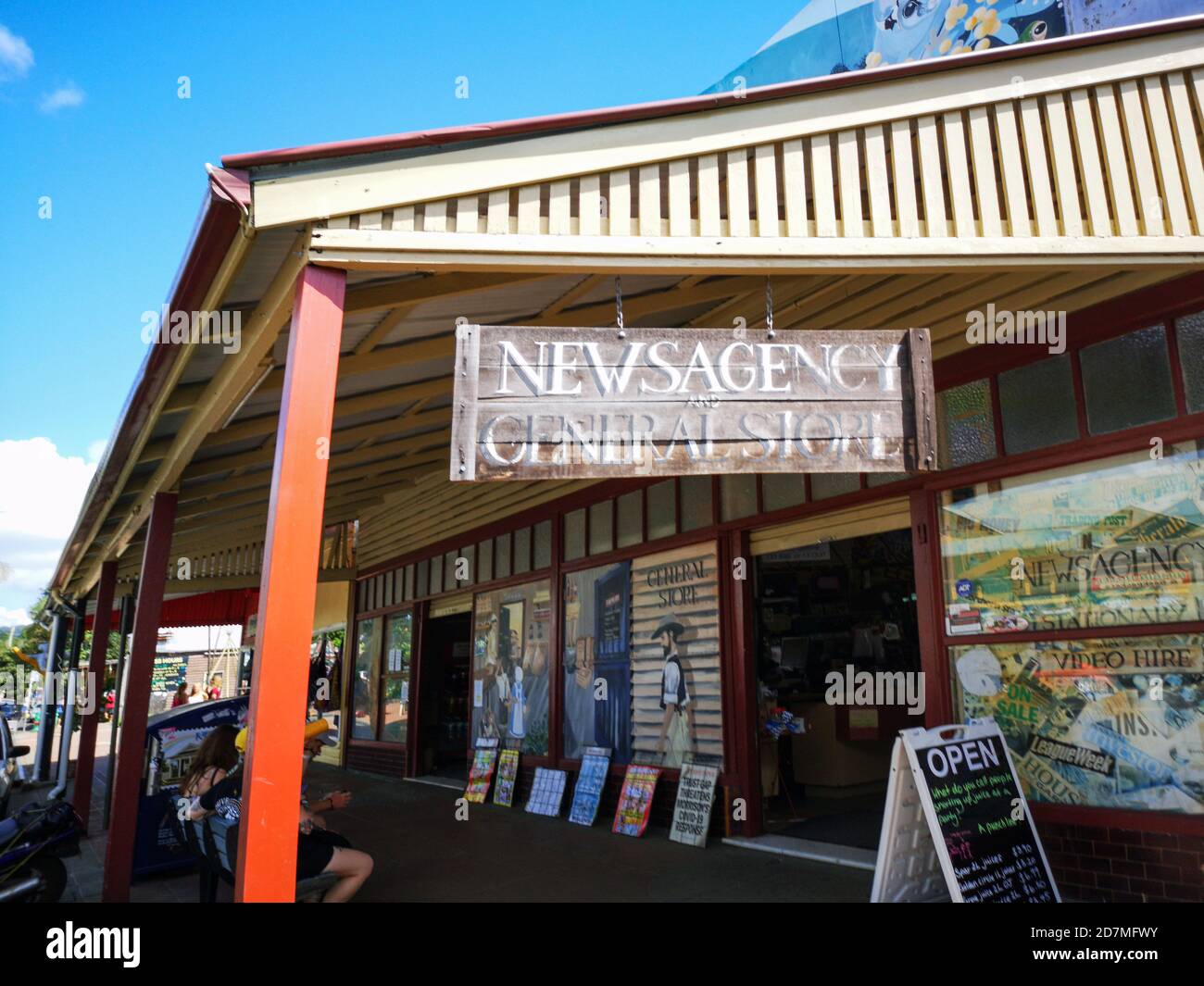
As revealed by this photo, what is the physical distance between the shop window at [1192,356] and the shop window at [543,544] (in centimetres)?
645

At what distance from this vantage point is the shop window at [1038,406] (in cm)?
502

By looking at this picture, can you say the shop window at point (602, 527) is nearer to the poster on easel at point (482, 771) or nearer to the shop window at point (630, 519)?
the shop window at point (630, 519)

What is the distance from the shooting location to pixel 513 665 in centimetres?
1003

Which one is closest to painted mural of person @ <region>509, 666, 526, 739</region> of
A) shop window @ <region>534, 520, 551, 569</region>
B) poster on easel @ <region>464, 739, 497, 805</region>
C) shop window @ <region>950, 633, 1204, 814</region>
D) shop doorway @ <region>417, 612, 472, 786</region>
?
poster on easel @ <region>464, 739, 497, 805</region>

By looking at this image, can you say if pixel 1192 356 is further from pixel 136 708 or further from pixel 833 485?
pixel 136 708

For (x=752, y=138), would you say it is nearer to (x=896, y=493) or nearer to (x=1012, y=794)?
(x=896, y=493)

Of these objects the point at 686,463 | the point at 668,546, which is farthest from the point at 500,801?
the point at 686,463

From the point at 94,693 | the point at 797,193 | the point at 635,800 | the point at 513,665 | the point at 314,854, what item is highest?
the point at 797,193

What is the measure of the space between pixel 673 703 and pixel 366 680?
7.79 metres

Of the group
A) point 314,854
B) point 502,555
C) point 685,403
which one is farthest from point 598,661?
point 685,403

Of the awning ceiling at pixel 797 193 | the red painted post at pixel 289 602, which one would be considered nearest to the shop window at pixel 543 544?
the awning ceiling at pixel 797 193

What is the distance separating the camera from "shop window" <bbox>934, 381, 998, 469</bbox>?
5.40 meters
